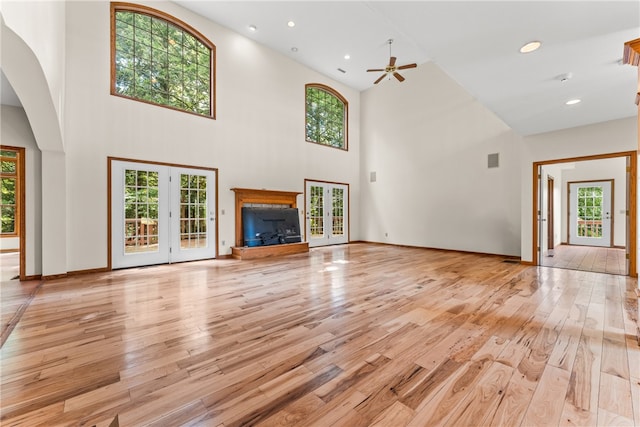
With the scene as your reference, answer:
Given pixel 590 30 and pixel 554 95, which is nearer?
pixel 590 30

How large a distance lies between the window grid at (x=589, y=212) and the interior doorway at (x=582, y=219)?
0.20 feet

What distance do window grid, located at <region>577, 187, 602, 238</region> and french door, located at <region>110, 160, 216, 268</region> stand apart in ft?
35.0

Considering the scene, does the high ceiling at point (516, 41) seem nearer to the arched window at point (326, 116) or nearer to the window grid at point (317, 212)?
the arched window at point (326, 116)

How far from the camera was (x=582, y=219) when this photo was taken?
860cm

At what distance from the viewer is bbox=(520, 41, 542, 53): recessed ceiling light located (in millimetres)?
2615

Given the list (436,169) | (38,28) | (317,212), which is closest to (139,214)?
(38,28)

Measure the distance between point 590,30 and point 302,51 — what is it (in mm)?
6300

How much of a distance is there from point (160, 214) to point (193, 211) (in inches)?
25.3

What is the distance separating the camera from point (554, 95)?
3723 mm

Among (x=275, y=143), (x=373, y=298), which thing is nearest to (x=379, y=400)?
(x=373, y=298)

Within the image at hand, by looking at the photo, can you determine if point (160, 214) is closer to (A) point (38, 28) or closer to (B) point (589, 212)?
(A) point (38, 28)

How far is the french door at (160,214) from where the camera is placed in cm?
509

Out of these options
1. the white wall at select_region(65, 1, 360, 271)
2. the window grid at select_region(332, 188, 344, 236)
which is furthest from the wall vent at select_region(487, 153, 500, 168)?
the window grid at select_region(332, 188, 344, 236)

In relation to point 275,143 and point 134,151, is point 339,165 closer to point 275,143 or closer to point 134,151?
point 275,143
